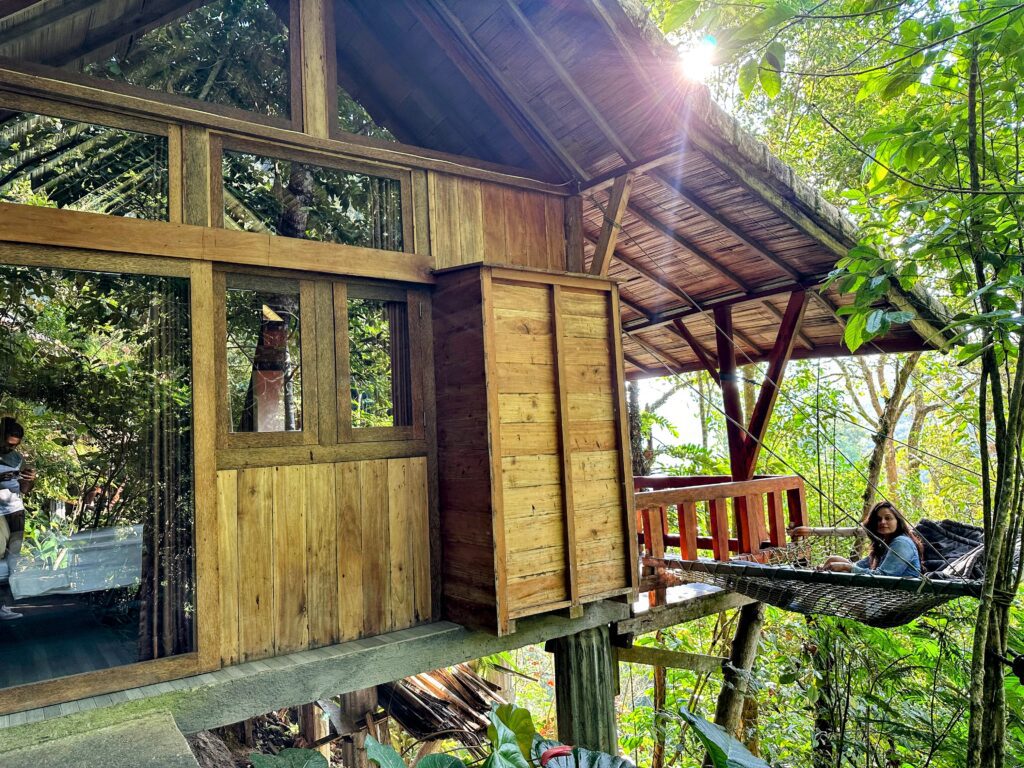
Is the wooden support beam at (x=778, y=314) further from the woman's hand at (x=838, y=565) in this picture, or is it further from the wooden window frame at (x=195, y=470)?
the wooden window frame at (x=195, y=470)

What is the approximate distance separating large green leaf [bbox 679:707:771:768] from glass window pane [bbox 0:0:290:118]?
3.38 m

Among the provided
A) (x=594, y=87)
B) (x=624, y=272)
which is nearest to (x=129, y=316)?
(x=594, y=87)

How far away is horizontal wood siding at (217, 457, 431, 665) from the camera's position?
3.04 metres

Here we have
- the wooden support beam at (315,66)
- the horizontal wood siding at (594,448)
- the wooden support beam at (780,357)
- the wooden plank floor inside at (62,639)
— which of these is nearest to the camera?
the wooden plank floor inside at (62,639)

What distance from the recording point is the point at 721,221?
15.5ft

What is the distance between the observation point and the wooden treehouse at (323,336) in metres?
2.74

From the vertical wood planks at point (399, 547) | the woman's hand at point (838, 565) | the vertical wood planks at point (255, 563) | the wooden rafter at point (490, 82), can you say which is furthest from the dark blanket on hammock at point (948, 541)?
the vertical wood planks at point (255, 563)

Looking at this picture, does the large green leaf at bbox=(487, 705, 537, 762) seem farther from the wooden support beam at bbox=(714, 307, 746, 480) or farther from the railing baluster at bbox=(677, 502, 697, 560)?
the wooden support beam at bbox=(714, 307, 746, 480)

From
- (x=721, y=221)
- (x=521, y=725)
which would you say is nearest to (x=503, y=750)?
(x=521, y=725)

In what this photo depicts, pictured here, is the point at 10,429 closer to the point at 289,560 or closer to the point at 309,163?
the point at 289,560

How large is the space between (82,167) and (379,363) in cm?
163

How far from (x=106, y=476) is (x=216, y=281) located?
102cm

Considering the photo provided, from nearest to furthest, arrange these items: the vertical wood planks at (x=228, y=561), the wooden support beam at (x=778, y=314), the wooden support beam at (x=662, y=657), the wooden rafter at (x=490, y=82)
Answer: the vertical wood planks at (x=228, y=561), the wooden rafter at (x=490, y=82), the wooden support beam at (x=662, y=657), the wooden support beam at (x=778, y=314)

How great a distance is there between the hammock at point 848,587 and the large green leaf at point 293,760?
255cm
